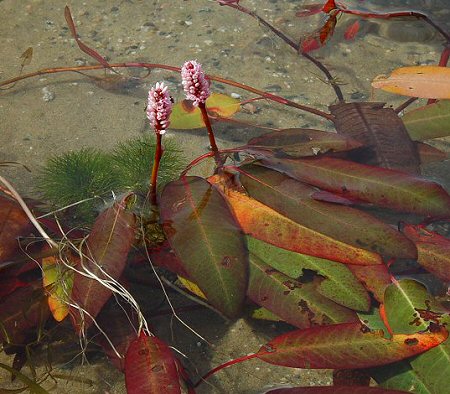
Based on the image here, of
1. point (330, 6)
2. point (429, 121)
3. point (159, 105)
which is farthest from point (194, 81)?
point (330, 6)

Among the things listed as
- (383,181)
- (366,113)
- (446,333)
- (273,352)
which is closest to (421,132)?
(366,113)

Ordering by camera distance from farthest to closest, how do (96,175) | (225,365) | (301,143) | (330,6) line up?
1. (330,6)
2. (96,175)
3. (301,143)
4. (225,365)

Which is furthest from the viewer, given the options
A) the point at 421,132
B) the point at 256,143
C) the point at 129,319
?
the point at 421,132

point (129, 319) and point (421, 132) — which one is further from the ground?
point (421, 132)

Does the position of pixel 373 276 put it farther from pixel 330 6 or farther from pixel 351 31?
pixel 351 31

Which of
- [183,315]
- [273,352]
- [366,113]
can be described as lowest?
[183,315]

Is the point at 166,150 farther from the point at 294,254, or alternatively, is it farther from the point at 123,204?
the point at 294,254

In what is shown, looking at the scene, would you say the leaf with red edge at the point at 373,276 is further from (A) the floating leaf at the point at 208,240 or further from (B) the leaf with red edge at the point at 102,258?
(B) the leaf with red edge at the point at 102,258
